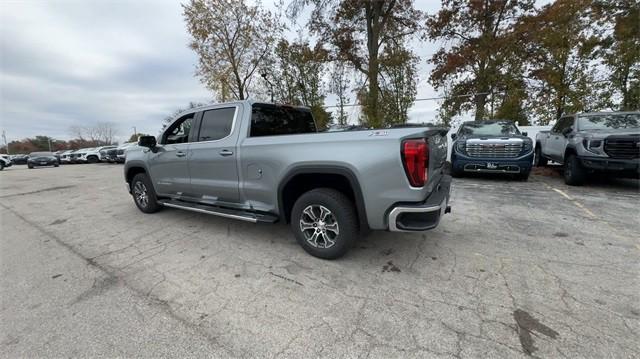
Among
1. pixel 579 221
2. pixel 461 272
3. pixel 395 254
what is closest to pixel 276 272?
pixel 395 254

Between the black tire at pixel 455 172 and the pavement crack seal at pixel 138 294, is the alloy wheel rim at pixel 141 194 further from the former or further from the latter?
the black tire at pixel 455 172

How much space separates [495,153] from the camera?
22.8 ft

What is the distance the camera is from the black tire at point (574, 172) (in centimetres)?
626

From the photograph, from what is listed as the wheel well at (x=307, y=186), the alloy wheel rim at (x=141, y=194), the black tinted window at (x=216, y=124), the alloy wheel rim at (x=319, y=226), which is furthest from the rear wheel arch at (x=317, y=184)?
the alloy wheel rim at (x=141, y=194)

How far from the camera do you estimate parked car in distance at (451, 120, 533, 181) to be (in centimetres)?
685

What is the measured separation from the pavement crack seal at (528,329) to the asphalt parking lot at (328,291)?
11 millimetres

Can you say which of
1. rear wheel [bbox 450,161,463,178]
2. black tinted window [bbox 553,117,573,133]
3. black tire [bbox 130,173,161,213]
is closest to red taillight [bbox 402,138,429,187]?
black tire [bbox 130,173,161,213]

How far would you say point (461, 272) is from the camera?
2662mm

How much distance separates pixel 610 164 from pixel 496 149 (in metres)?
2.01

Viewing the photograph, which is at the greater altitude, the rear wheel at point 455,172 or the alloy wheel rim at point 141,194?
A: the alloy wheel rim at point 141,194

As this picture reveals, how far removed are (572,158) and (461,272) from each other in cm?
608

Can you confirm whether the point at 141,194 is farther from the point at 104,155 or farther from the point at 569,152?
the point at 104,155

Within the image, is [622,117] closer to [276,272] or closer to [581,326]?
[581,326]

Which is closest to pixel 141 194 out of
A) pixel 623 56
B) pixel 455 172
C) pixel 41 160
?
pixel 455 172
